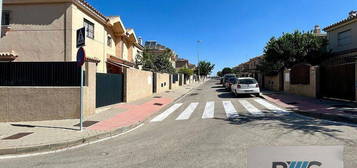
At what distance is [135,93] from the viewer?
1539cm

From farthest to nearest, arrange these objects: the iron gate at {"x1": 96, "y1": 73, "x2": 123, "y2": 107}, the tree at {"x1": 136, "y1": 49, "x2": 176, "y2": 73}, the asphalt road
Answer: the tree at {"x1": 136, "y1": 49, "x2": 176, "y2": 73}, the iron gate at {"x1": 96, "y1": 73, "x2": 123, "y2": 107}, the asphalt road

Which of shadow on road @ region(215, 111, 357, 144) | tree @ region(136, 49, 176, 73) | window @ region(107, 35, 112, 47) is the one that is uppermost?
window @ region(107, 35, 112, 47)

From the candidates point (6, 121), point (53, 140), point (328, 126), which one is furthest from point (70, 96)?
point (328, 126)

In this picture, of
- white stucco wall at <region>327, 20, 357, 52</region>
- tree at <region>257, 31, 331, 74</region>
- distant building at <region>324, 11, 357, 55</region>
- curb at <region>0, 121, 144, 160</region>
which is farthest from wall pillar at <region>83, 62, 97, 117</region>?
white stucco wall at <region>327, 20, 357, 52</region>

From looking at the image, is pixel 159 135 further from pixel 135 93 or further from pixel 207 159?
pixel 135 93

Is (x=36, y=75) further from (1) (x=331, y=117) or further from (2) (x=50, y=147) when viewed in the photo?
(1) (x=331, y=117)

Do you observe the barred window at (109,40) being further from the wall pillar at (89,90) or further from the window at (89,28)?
the wall pillar at (89,90)

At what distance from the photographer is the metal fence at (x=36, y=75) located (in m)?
8.73

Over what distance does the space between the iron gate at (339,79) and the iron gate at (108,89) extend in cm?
1326

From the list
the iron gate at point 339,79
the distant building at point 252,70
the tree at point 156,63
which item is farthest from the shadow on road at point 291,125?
the distant building at point 252,70

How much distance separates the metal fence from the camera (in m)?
8.73

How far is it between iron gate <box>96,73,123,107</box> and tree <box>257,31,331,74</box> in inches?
660

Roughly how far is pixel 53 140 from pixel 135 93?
9.76 m

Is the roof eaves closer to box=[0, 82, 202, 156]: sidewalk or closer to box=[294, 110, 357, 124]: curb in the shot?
box=[0, 82, 202, 156]: sidewalk
